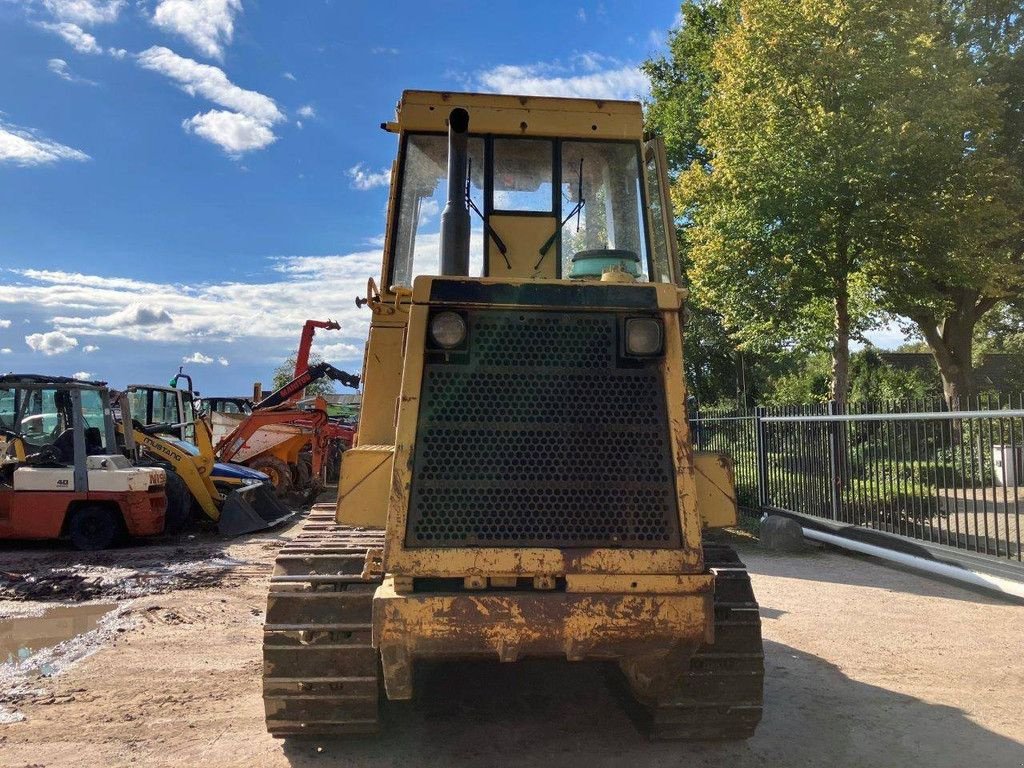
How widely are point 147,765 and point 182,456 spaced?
9528 mm

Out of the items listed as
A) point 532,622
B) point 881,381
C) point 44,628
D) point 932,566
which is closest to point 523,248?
point 532,622

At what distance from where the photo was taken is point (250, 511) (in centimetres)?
1267

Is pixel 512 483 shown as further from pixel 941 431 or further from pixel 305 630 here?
pixel 941 431

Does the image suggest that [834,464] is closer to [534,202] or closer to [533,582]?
[534,202]

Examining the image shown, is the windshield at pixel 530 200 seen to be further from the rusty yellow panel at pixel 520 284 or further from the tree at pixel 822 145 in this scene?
the tree at pixel 822 145

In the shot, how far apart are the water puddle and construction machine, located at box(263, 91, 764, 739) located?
11.5 feet

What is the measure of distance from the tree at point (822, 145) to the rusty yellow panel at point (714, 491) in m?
12.7

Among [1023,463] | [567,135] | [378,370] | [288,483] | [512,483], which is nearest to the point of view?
[512,483]

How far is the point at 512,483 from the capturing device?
3.43 metres

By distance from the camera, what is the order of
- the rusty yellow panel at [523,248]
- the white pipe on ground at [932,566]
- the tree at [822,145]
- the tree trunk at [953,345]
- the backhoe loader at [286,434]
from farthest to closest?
the tree trunk at [953,345]
the backhoe loader at [286,434]
the tree at [822,145]
the white pipe on ground at [932,566]
the rusty yellow panel at [523,248]

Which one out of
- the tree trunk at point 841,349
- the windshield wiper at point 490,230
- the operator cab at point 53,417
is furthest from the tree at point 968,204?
the operator cab at point 53,417

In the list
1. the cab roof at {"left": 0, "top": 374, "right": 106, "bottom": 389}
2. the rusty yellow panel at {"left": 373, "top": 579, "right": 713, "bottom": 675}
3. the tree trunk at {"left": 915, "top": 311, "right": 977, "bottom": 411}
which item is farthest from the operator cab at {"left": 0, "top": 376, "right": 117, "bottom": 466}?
the tree trunk at {"left": 915, "top": 311, "right": 977, "bottom": 411}

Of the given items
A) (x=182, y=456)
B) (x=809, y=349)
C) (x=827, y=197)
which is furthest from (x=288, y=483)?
(x=809, y=349)

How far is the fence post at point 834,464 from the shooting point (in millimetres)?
10258
